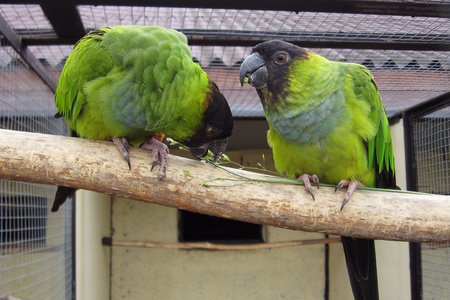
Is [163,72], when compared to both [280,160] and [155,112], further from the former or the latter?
[280,160]

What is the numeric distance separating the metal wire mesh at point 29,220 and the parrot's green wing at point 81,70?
472 mm

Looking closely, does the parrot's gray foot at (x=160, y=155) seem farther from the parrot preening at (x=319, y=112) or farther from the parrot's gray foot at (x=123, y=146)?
the parrot preening at (x=319, y=112)

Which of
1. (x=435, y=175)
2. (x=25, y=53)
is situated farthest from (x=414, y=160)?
(x=25, y=53)

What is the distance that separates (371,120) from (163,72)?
1167 millimetres

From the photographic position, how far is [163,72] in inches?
76.7

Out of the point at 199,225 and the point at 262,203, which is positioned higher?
the point at 262,203

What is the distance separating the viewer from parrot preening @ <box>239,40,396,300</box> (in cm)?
196

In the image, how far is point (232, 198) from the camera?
1.84 m

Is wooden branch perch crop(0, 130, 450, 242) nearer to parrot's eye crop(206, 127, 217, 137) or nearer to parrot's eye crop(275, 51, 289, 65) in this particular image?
parrot's eye crop(206, 127, 217, 137)

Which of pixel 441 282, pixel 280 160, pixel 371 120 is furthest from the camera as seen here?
pixel 441 282

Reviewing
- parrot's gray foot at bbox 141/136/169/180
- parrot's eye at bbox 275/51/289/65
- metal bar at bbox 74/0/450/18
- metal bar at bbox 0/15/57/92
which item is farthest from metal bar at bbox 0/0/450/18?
parrot's gray foot at bbox 141/136/169/180

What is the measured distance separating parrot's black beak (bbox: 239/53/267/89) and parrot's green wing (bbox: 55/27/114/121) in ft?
2.34

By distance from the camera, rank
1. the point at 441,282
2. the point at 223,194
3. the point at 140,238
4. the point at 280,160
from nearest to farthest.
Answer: the point at 223,194 < the point at 280,160 < the point at 441,282 < the point at 140,238

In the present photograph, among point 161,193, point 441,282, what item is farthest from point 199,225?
point 161,193
